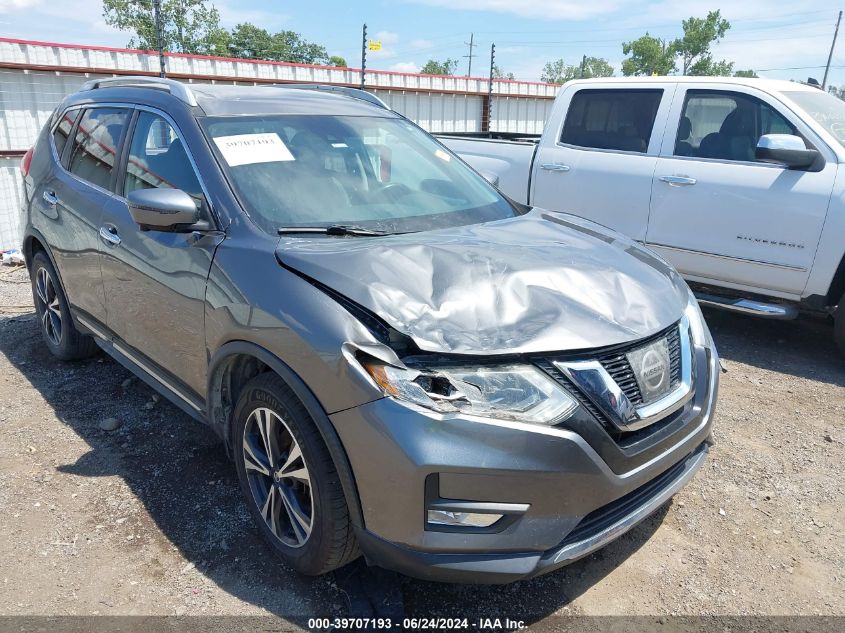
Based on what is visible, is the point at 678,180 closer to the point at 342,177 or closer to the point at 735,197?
the point at 735,197

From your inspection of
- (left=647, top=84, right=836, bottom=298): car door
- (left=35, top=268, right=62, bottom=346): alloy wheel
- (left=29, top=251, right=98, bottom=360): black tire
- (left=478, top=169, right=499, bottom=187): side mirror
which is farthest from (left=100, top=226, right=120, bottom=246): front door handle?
(left=647, top=84, right=836, bottom=298): car door

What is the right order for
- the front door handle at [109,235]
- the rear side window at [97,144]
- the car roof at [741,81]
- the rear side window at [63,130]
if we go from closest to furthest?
the front door handle at [109,235]
the rear side window at [97,144]
the rear side window at [63,130]
the car roof at [741,81]

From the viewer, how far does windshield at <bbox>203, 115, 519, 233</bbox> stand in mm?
2900

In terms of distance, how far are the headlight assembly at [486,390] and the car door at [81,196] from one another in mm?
2395

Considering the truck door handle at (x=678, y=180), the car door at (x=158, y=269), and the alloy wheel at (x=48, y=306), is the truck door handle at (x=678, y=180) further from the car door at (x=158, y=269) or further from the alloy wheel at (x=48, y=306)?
the alloy wheel at (x=48, y=306)

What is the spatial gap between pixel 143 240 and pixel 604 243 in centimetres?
223

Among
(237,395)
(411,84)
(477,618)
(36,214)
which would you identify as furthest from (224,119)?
(411,84)

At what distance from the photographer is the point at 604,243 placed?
313cm

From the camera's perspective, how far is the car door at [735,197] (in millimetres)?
4770

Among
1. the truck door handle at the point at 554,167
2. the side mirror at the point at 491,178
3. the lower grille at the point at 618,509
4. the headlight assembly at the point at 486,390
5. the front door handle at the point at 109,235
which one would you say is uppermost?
the side mirror at the point at 491,178

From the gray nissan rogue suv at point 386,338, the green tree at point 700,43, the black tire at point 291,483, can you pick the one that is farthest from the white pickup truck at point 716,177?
the green tree at point 700,43

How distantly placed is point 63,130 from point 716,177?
15.7 ft

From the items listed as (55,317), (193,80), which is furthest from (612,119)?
(193,80)

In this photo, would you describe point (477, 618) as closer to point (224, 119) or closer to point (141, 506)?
point (141, 506)
